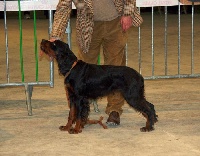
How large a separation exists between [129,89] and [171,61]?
4994 millimetres

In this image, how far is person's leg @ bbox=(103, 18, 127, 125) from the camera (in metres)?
6.34

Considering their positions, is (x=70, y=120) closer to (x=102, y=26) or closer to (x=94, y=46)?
(x=94, y=46)

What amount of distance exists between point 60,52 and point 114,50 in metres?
0.73

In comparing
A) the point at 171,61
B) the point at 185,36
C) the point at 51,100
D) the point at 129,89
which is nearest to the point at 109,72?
the point at 129,89

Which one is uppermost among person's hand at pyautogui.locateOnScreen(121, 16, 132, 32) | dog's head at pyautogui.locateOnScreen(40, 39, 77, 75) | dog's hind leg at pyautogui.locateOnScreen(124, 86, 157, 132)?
person's hand at pyautogui.locateOnScreen(121, 16, 132, 32)

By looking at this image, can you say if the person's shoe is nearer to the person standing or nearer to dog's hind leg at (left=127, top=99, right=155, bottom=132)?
the person standing

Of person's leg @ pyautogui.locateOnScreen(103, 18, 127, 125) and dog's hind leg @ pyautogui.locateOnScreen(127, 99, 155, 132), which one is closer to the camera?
dog's hind leg @ pyautogui.locateOnScreen(127, 99, 155, 132)

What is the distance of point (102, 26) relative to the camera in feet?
20.7

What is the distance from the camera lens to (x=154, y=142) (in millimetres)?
5664

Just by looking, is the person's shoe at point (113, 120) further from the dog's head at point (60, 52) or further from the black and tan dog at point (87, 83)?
the dog's head at point (60, 52)

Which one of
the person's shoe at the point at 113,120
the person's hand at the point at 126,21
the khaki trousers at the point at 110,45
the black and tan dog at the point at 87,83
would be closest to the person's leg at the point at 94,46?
the khaki trousers at the point at 110,45

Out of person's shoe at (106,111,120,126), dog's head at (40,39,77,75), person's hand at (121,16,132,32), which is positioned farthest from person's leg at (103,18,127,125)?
dog's head at (40,39,77,75)

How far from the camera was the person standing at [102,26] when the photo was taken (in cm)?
617

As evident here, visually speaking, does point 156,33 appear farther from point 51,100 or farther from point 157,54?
point 51,100
